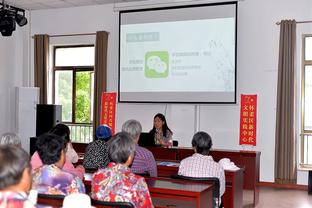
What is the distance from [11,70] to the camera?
8.70 m

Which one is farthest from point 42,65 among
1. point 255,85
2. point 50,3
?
point 255,85

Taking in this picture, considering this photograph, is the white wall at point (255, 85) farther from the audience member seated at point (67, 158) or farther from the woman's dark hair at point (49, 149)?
the woman's dark hair at point (49, 149)

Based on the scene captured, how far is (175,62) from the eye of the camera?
290 inches

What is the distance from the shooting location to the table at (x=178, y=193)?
9.29 feet

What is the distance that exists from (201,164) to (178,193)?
2.31 feet

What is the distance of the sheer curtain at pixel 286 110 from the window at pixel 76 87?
3.90 meters

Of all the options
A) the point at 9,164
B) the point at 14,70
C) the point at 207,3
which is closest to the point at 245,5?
the point at 207,3

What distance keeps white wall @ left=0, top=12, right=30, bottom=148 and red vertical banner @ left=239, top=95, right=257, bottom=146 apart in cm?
459

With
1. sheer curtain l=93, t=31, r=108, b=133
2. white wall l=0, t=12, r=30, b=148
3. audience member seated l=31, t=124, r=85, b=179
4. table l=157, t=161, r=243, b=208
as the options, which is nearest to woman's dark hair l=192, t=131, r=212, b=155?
table l=157, t=161, r=243, b=208

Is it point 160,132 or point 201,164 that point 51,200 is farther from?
point 160,132

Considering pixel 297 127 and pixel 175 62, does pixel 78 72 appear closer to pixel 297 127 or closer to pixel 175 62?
pixel 175 62

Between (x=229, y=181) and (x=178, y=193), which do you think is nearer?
(x=178, y=193)

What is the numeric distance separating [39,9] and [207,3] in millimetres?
3998

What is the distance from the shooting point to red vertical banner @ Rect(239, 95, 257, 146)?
264 inches
